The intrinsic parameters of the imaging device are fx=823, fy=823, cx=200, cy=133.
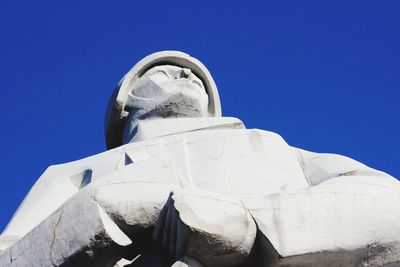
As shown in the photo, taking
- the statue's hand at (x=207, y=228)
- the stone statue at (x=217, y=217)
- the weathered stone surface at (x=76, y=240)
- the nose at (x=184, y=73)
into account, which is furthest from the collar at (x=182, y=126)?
the statue's hand at (x=207, y=228)

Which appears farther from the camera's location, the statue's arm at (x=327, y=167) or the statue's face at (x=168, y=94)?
the statue's face at (x=168, y=94)

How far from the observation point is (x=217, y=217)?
4.42 m

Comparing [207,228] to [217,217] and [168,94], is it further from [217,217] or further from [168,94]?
[168,94]

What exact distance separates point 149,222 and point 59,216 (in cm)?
54

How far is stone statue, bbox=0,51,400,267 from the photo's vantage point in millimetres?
4465

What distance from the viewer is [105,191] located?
480 cm

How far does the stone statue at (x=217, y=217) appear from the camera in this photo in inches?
176

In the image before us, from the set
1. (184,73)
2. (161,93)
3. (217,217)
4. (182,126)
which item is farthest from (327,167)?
(184,73)

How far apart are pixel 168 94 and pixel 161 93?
10cm

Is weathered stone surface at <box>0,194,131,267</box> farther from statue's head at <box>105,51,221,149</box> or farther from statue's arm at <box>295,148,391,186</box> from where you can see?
statue's head at <box>105,51,221,149</box>

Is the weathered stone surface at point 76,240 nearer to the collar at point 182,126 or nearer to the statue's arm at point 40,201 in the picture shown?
the statue's arm at point 40,201

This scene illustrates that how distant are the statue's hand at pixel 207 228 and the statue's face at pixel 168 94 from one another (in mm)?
2776

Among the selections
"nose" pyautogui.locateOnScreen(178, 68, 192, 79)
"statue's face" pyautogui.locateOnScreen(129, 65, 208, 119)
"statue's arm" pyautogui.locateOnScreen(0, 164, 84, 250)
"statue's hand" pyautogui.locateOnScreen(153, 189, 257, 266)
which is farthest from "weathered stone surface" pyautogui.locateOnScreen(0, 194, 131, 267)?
"nose" pyautogui.locateOnScreen(178, 68, 192, 79)

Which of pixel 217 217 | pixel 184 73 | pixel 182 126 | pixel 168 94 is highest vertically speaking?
pixel 184 73
